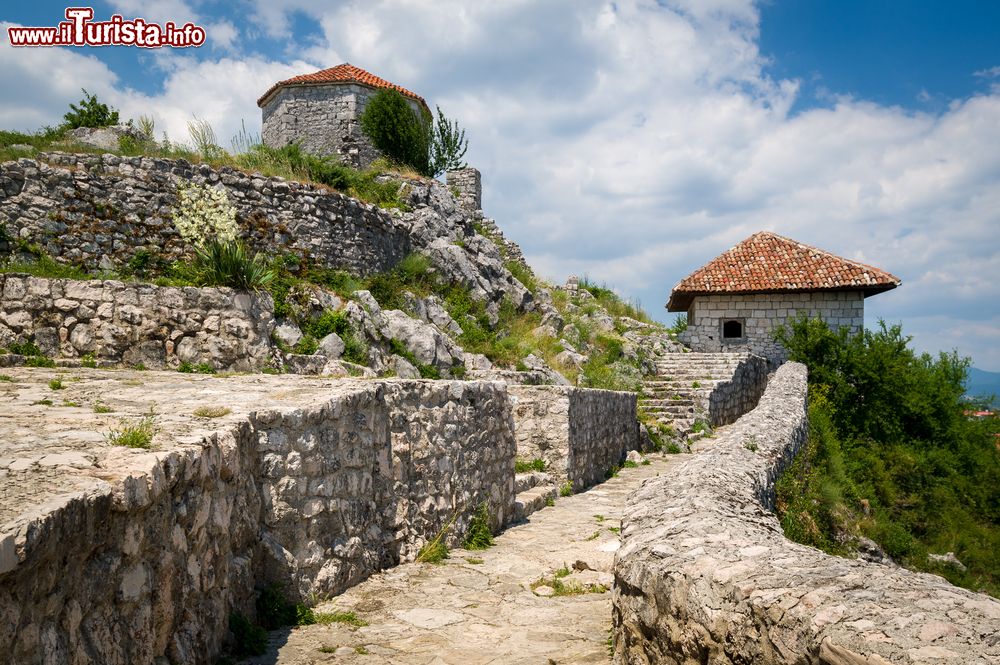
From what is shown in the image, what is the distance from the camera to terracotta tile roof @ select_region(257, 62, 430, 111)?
86.0 feet

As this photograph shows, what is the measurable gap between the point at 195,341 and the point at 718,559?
8.23 m

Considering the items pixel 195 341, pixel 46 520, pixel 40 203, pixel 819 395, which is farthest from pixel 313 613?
pixel 819 395

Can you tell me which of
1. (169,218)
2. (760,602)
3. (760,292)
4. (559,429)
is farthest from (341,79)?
(760,602)

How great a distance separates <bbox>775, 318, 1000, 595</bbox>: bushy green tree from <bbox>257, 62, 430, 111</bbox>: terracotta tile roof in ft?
57.4

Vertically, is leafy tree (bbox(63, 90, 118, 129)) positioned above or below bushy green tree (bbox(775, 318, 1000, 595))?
above

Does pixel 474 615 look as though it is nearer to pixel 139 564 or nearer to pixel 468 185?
pixel 139 564

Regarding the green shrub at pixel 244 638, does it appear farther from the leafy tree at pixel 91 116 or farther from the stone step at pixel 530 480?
the leafy tree at pixel 91 116

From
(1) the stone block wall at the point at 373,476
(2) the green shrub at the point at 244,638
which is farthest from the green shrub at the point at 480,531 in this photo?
(2) the green shrub at the point at 244,638

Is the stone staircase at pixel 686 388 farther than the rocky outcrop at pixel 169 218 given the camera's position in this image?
Yes

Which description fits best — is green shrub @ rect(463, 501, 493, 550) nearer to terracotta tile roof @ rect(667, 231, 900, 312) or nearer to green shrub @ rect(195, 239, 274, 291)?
green shrub @ rect(195, 239, 274, 291)

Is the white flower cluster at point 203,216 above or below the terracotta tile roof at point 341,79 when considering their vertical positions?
below

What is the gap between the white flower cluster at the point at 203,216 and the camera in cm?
1160

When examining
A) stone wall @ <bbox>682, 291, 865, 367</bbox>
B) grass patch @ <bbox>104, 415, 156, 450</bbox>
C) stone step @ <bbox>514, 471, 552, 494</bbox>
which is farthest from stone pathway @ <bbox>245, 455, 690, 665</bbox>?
stone wall @ <bbox>682, 291, 865, 367</bbox>

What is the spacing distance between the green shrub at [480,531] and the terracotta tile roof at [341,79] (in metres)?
22.3
